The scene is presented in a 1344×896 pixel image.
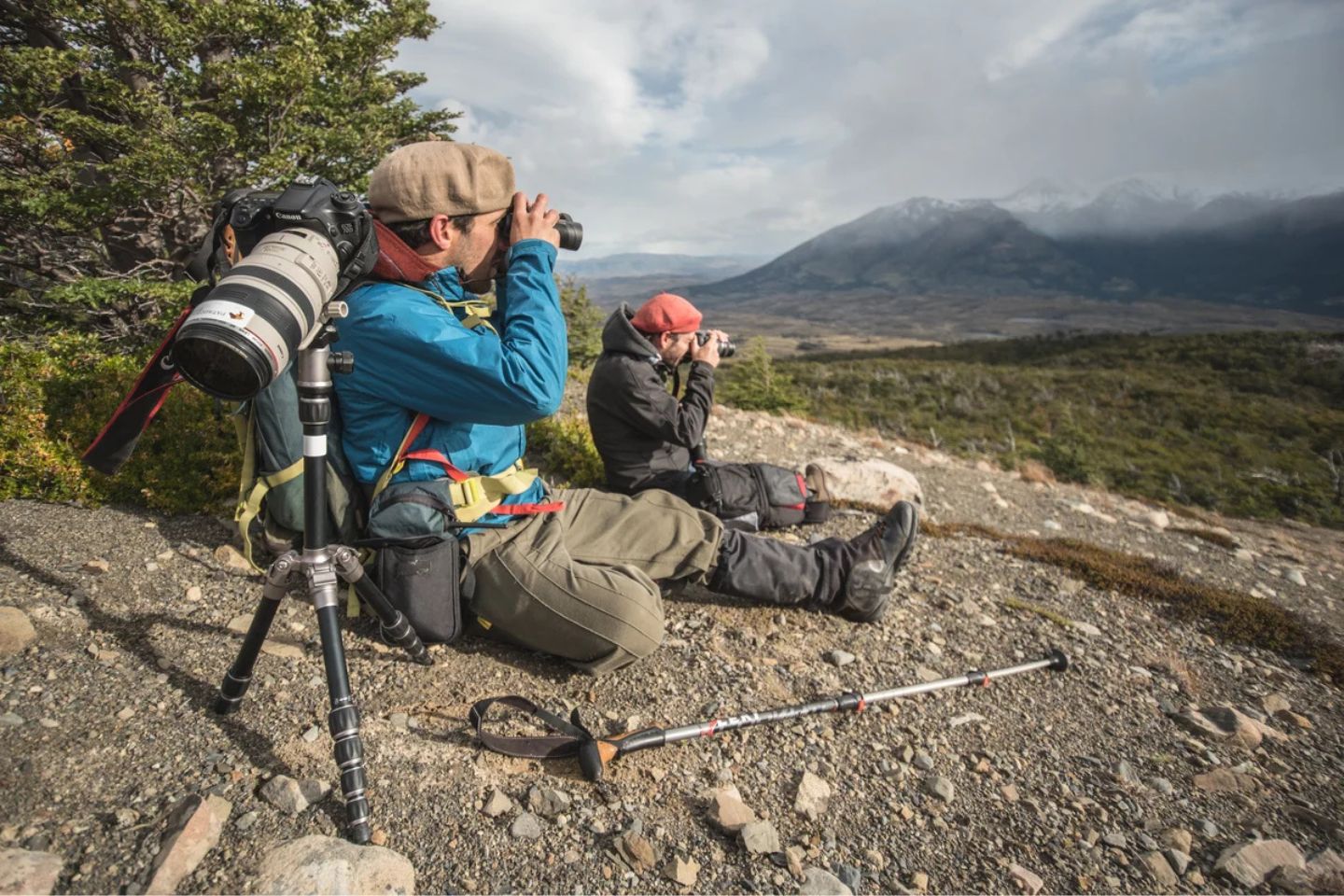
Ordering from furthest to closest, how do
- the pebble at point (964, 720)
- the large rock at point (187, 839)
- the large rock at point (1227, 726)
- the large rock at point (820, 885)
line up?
the large rock at point (1227, 726) < the pebble at point (964, 720) < the large rock at point (820, 885) < the large rock at point (187, 839)

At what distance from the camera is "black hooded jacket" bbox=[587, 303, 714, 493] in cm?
480

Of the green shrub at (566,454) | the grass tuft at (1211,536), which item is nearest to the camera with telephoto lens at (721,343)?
the green shrub at (566,454)

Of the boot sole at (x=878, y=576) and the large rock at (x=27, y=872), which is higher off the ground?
the large rock at (x=27, y=872)

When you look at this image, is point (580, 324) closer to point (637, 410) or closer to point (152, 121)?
point (152, 121)

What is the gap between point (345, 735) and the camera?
2.07 meters

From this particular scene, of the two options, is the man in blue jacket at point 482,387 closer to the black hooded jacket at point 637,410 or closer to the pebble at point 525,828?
the pebble at point 525,828

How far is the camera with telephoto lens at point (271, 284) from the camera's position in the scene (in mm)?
1790

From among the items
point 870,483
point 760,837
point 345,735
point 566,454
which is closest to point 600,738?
point 760,837

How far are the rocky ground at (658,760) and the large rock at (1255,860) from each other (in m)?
0.01

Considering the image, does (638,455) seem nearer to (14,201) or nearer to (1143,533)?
(1143,533)

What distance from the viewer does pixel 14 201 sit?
7176mm

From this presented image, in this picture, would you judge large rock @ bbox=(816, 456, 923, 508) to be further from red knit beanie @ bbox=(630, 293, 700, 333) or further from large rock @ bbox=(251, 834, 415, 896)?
large rock @ bbox=(251, 834, 415, 896)

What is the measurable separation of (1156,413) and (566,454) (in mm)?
30322

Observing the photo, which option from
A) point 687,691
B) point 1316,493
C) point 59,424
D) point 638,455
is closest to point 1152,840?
point 687,691
